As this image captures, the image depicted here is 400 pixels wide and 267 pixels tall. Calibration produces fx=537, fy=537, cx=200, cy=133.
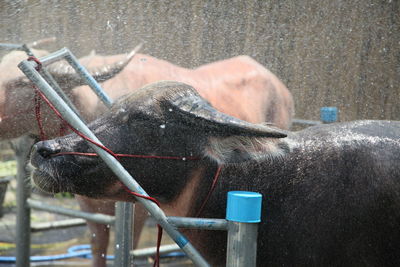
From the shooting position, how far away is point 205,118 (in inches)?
72.2

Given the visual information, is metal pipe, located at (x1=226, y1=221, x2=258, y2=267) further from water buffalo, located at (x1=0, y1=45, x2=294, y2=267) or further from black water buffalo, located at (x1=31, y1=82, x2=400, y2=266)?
water buffalo, located at (x1=0, y1=45, x2=294, y2=267)

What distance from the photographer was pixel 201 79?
4000 millimetres

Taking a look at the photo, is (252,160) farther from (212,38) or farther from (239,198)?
(212,38)

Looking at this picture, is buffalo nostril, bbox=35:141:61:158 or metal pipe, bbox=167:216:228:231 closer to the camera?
metal pipe, bbox=167:216:228:231

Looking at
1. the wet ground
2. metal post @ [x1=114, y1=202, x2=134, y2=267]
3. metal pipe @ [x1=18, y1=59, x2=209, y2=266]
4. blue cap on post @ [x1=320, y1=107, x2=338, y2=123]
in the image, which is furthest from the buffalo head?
the wet ground

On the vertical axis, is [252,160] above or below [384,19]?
below

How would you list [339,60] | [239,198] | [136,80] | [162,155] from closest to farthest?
[239,198] → [162,155] → [136,80] → [339,60]

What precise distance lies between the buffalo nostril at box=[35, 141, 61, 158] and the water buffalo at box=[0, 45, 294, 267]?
3.98 feet

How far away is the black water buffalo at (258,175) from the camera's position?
185 cm

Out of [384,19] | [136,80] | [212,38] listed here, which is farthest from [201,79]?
[384,19]

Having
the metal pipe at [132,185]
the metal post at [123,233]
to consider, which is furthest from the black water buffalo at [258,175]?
the metal post at [123,233]

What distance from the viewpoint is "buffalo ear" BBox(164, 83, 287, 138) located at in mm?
1785

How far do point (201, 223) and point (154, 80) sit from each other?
2062 mm

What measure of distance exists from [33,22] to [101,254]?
1627 mm
